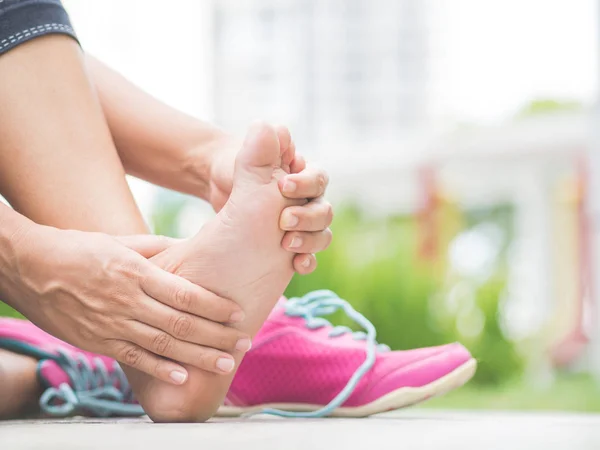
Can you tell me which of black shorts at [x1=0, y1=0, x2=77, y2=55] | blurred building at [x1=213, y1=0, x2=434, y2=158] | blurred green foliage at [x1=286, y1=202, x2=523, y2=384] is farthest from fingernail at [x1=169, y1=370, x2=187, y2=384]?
blurred building at [x1=213, y1=0, x2=434, y2=158]

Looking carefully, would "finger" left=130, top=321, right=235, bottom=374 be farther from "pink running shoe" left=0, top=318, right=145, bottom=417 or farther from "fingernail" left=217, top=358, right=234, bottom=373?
"pink running shoe" left=0, top=318, right=145, bottom=417

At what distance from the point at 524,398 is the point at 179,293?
2.15 metres

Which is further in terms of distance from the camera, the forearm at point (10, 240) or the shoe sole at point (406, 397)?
the shoe sole at point (406, 397)

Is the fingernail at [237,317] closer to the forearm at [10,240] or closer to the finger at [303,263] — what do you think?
the finger at [303,263]

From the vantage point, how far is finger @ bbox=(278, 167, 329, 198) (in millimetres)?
688

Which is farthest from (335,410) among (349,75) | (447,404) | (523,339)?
(349,75)

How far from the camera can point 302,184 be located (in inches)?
27.3

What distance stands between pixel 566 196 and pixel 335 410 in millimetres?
5054

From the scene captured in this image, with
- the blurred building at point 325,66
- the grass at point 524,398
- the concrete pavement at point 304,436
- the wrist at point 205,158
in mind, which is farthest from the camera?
the blurred building at point 325,66

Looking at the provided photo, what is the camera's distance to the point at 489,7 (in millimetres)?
13047

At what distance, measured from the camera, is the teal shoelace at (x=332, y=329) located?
0.82m

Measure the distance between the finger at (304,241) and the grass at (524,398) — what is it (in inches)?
66.8

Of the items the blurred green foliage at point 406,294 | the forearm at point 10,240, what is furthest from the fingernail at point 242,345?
the blurred green foliage at point 406,294

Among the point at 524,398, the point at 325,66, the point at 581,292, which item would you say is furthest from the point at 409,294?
the point at 325,66
